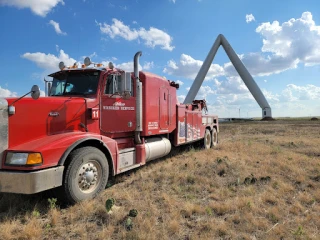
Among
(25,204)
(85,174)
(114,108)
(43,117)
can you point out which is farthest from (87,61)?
(25,204)

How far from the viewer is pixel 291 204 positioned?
5254 millimetres

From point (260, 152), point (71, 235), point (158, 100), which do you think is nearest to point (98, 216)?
point (71, 235)

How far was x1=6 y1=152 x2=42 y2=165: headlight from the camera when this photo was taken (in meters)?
4.36

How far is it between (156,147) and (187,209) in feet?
11.5

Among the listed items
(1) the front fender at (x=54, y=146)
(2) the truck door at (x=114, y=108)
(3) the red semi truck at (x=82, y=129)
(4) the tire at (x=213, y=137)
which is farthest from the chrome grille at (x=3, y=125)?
(4) the tire at (x=213, y=137)

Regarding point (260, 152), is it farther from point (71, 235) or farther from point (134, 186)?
point (71, 235)

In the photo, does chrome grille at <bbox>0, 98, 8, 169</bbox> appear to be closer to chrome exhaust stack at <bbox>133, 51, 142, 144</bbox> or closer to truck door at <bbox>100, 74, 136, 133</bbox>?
truck door at <bbox>100, 74, 136, 133</bbox>

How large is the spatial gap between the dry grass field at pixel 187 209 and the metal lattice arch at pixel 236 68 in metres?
52.3

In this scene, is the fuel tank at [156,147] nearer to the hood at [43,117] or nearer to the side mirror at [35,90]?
the hood at [43,117]

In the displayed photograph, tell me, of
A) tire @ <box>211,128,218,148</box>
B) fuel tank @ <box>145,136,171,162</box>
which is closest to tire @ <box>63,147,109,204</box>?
fuel tank @ <box>145,136,171,162</box>

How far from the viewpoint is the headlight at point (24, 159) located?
4.36 meters

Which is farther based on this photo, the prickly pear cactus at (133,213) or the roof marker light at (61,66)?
the roof marker light at (61,66)

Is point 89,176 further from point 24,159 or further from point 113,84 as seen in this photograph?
point 113,84

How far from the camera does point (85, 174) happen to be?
5.23 m
